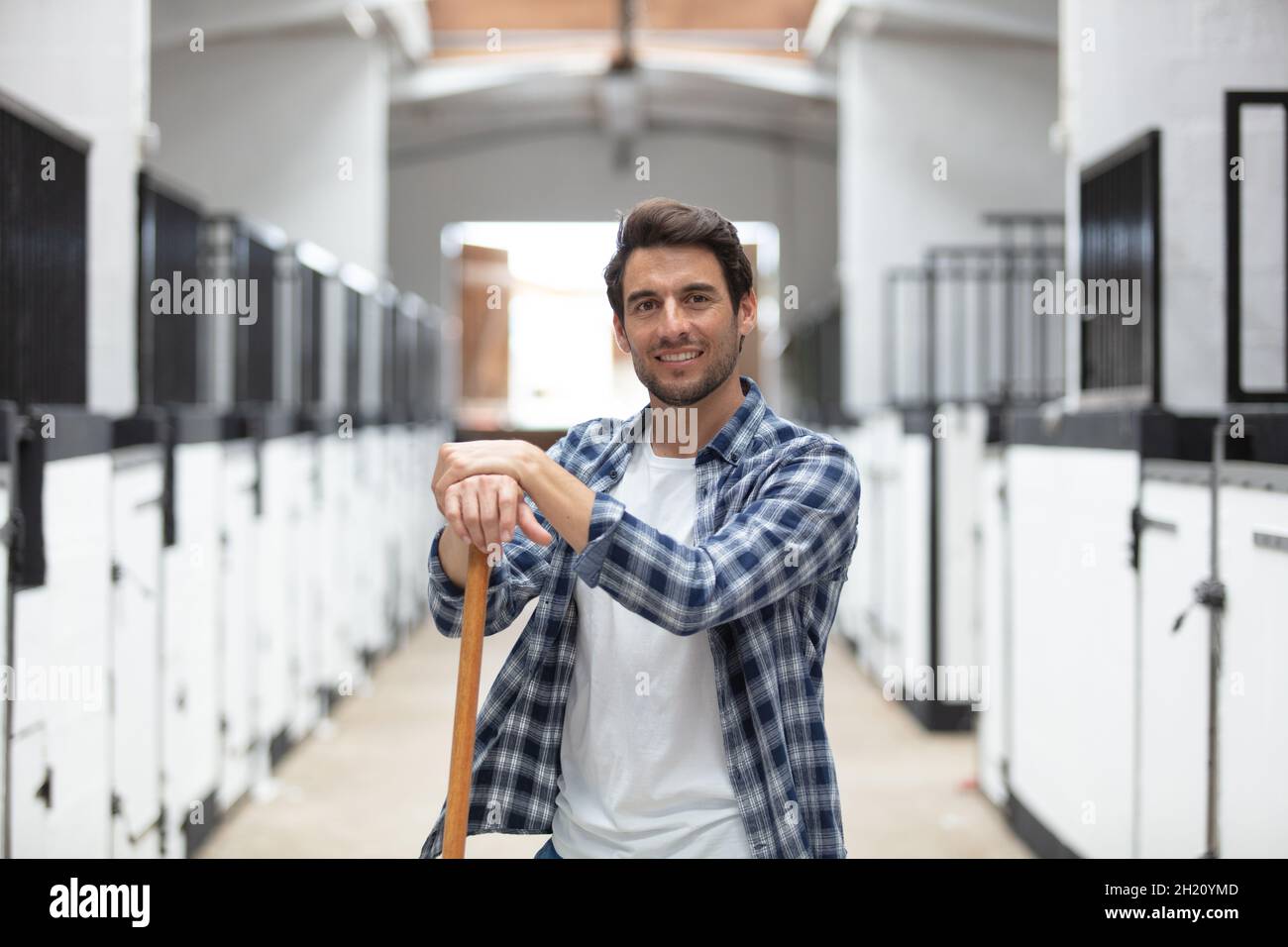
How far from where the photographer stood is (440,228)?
13.3 metres

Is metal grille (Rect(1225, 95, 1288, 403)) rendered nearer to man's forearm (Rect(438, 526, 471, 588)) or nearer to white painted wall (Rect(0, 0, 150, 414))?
man's forearm (Rect(438, 526, 471, 588))

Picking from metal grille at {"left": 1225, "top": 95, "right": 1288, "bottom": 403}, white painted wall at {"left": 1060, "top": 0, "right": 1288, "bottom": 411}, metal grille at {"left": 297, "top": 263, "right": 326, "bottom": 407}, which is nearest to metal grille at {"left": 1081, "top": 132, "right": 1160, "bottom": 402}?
white painted wall at {"left": 1060, "top": 0, "right": 1288, "bottom": 411}

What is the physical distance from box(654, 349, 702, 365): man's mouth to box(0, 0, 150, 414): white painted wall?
2.87 metres

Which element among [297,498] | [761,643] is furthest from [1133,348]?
[297,498]

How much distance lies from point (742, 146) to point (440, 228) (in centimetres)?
315

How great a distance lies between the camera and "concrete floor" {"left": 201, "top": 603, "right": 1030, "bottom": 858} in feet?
12.8

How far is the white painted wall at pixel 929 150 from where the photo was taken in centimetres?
859

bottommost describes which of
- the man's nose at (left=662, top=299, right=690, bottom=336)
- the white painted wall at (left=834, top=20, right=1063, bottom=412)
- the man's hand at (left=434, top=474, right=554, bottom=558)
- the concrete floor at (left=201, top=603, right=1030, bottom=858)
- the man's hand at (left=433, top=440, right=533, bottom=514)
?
the concrete floor at (left=201, top=603, right=1030, bottom=858)

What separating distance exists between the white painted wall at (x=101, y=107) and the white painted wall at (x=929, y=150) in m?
5.43

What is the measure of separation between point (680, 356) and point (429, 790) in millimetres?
3603

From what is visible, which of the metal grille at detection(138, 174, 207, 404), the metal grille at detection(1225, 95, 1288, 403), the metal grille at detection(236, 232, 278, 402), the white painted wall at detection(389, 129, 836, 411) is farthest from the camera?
the white painted wall at detection(389, 129, 836, 411)

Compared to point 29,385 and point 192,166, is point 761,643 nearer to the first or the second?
point 29,385

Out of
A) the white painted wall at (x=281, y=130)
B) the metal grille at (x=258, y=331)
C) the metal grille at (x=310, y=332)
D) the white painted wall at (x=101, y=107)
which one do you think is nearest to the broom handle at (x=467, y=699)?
the white painted wall at (x=101, y=107)

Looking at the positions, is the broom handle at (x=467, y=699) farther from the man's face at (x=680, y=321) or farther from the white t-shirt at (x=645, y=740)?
the man's face at (x=680, y=321)
